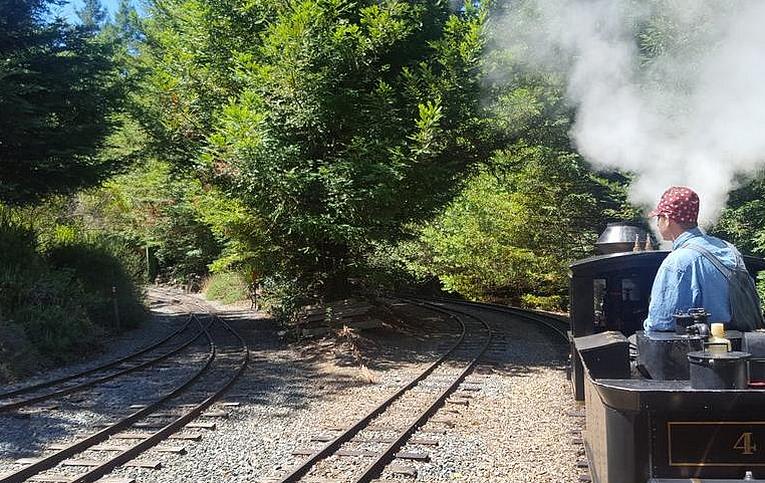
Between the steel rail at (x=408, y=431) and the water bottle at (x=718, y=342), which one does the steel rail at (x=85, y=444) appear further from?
the water bottle at (x=718, y=342)

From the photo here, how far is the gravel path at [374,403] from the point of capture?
602 centimetres

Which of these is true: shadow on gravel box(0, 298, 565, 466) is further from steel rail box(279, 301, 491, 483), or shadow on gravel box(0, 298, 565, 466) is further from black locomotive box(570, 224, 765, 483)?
black locomotive box(570, 224, 765, 483)

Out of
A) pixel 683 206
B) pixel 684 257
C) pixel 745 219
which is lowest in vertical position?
pixel 684 257

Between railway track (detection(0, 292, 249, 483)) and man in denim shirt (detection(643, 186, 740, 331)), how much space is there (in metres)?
4.72

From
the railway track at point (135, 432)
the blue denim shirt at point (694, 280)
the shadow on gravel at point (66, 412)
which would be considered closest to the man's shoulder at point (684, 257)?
the blue denim shirt at point (694, 280)

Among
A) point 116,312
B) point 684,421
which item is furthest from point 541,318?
point 684,421

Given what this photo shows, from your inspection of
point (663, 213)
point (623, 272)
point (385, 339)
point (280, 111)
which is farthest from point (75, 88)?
point (663, 213)

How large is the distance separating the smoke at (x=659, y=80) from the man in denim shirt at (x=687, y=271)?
412cm

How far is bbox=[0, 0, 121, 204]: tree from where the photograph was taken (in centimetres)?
1338

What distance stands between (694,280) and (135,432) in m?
6.06

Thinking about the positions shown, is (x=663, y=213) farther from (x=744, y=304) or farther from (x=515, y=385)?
(x=515, y=385)

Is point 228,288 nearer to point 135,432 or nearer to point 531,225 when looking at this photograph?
point 531,225

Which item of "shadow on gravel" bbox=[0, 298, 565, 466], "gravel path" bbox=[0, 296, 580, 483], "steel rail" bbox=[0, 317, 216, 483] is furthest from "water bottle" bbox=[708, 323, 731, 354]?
"shadow on gravel" bbox=[0, 298, 565, 466]

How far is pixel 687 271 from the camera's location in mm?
3479
